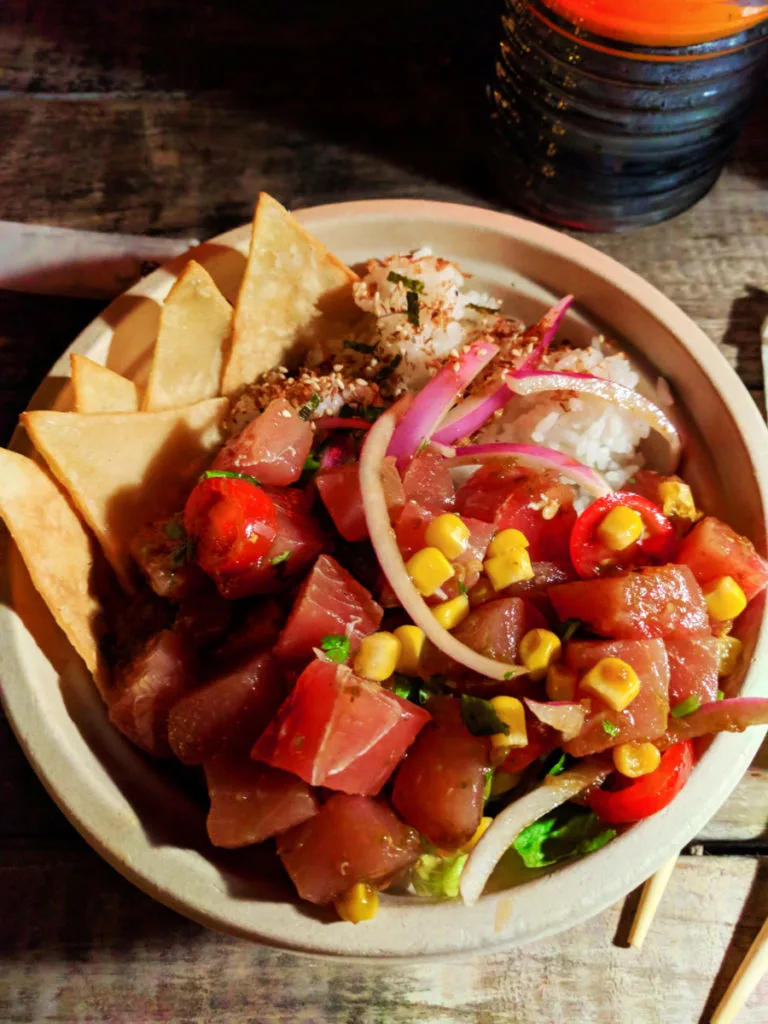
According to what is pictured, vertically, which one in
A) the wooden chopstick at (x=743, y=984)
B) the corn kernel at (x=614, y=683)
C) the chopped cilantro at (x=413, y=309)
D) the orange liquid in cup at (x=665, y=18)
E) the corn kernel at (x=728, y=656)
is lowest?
the wooden chopstick at (x=743, y=984)

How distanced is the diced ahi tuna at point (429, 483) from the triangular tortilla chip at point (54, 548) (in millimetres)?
775

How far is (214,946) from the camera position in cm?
175

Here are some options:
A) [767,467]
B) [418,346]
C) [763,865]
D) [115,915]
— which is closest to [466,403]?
[418,346]

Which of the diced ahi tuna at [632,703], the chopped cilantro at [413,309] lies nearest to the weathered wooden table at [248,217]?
the diced ahi tuna at [632,703]

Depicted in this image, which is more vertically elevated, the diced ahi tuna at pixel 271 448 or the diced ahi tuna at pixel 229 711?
the diced ahi tuna at pixel 271 448

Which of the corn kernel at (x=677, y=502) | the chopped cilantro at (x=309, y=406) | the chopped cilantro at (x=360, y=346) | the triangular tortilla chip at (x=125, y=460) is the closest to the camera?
the triangular tortilla chip at (x=125, y=460)

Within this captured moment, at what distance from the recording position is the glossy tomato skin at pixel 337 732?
4.35 feet

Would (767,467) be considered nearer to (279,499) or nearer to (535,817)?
(535,817)

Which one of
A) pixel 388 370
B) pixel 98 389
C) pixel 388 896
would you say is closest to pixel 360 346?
pixel 388 370

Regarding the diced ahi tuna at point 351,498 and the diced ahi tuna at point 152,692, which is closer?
the diced ahi tuna at point 152,692

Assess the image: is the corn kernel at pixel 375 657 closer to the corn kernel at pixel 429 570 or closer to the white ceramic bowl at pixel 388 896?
the corn kernel at pixel 429 570

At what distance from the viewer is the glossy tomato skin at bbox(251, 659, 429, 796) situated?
133 centimetres

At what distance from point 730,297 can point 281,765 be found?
2144 millimetres

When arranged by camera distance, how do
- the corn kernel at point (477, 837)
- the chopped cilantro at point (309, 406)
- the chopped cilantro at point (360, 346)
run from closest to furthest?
the corn kernel at point (477, 837), the chopped cilantro at point (309, 406), the chopped cilantro at point (360, 346)
